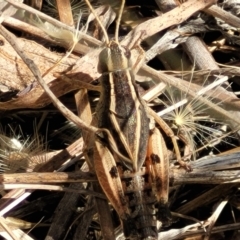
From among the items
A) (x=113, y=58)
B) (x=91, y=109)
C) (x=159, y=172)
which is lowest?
(x=159, y=172)

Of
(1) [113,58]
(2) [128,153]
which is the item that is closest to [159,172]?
(2) [128,153]

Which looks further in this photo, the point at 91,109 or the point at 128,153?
the point at 91,109

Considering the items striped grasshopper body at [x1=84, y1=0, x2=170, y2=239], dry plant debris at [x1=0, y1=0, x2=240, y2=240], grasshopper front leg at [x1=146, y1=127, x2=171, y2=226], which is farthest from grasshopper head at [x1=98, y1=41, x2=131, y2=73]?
grasshopper front leg at [x1=146, y1=127, x2=171, y2=226]

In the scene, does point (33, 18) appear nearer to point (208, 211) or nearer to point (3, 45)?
point (3, 45)

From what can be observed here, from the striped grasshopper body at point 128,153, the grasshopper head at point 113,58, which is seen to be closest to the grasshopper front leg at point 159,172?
the striped grasshopper body at point 128,153

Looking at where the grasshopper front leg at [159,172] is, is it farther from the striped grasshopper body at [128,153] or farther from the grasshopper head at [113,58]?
the grasshopper head at [113,58]

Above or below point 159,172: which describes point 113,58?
above

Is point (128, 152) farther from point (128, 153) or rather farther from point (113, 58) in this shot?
point (113, 58)

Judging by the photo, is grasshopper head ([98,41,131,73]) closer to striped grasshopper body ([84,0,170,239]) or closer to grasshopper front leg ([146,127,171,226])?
striped grasshopper body ([84,0,170,239])
